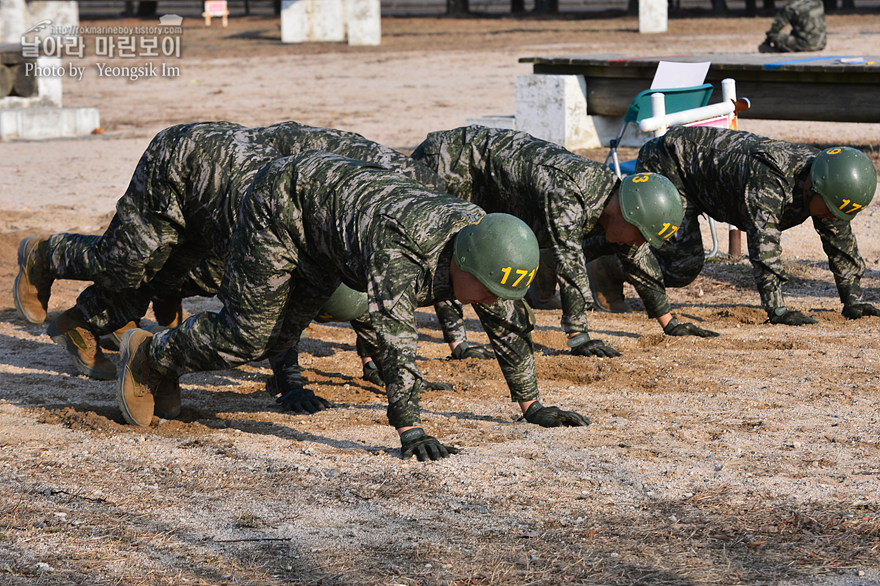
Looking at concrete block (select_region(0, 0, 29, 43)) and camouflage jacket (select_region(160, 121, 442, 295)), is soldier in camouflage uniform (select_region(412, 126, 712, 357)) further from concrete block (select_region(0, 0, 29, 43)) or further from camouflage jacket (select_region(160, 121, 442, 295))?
concrete block (select_region(0, 0, 29, 43))

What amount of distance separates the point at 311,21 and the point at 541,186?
25394mm

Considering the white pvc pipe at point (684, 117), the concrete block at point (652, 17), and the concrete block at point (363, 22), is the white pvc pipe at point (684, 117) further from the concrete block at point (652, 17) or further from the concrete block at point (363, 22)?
the concrete block at point (652, 17)

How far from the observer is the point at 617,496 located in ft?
15.3

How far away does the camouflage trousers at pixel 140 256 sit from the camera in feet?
19.9

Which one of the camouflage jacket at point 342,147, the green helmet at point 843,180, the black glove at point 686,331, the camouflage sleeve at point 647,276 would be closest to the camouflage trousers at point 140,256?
the camouflage jacket at point 342,147

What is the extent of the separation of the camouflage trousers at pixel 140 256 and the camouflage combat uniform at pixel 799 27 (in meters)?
16.9

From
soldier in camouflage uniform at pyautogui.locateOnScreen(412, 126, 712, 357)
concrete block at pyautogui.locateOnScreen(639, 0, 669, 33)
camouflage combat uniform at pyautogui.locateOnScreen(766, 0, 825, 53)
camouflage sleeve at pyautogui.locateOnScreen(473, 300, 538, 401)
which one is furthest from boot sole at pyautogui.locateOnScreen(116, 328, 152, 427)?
concrete block at pyautogui.locateOnScreen(639, 0, 669, 33)

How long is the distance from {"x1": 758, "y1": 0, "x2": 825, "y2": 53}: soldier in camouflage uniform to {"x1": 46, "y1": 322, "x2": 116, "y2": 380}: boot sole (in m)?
17.1

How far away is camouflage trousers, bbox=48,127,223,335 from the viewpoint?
6051mm

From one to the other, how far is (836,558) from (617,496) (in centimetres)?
93

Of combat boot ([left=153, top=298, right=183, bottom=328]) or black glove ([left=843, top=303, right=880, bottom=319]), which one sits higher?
combat boot ([left=153, top=298, right=183, bottom=328])

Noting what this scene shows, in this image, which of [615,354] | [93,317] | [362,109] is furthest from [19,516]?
[362,109]

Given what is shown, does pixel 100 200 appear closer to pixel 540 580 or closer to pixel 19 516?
pixel 19 516

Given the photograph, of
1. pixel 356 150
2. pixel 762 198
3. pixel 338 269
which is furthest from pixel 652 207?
pixel 338 269
